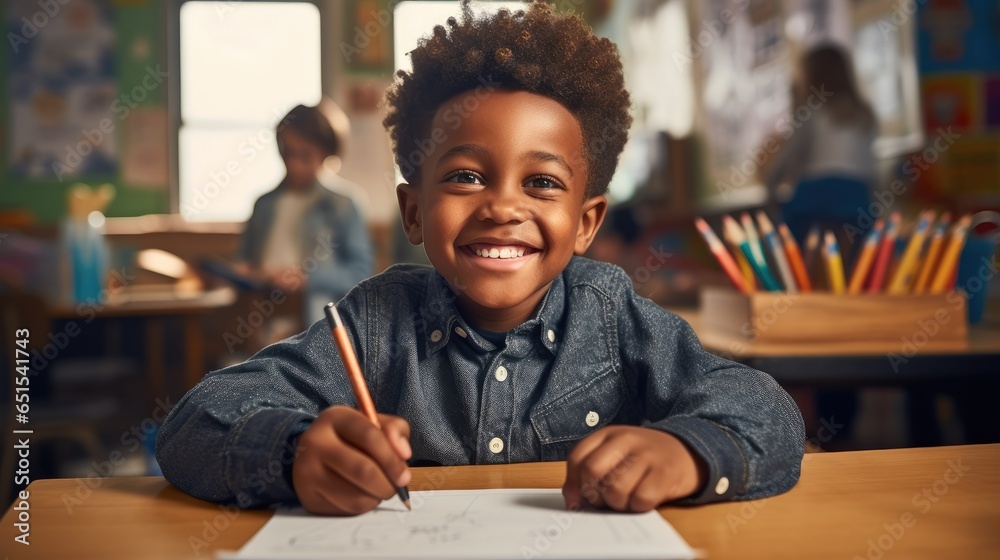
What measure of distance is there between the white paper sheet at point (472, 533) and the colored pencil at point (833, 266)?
3.35ft

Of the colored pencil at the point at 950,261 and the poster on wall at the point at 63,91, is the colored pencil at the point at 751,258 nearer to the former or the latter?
the colored pencil at the point at 950,261

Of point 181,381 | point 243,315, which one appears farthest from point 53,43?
point 243,315

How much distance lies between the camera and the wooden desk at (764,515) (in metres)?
0.58

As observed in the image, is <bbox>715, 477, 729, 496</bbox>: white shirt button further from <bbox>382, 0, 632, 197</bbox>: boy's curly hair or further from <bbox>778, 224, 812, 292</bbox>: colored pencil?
<bbox>778, 224, 812, 292</bbox>: colored pencil

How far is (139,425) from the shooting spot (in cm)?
448

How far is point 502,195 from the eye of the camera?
91 cm

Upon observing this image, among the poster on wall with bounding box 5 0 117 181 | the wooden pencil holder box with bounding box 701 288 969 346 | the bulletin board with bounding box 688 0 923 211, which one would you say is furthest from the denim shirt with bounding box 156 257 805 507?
the poster on wall with bounding box 5 0 117 181

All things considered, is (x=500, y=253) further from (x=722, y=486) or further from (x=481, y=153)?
(x=722, y=486)

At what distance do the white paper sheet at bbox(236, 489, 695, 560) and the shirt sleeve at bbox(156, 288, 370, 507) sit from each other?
47mm

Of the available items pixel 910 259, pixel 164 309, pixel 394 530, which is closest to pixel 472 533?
pixel 394 530

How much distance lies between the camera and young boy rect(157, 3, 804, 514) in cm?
79

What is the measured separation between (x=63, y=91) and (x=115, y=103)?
34cm

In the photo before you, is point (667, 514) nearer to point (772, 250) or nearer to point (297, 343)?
point (297, 343)

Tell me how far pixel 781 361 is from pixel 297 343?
82 cm
